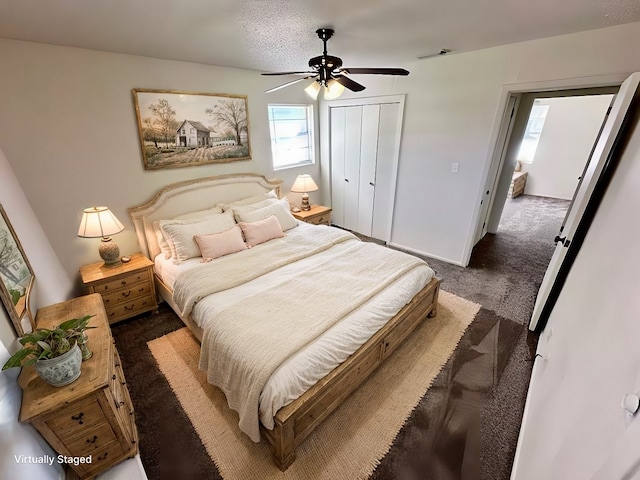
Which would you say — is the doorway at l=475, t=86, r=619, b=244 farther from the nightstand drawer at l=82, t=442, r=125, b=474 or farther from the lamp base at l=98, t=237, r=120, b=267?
the nightstand drawer at l=82, t=442, r=125, b=474

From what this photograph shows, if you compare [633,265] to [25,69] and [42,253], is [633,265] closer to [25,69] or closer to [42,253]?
[42,253]

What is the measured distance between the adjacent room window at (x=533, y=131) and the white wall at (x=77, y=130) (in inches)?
296

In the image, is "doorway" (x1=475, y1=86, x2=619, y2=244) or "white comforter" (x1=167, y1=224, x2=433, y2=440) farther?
"doorway" (x1=475, y1=86, x2=619, y2=244)

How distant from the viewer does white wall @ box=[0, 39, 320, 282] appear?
2059 mm

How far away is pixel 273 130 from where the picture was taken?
3.88m

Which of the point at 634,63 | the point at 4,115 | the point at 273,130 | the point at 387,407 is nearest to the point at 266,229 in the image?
the point at 273,130

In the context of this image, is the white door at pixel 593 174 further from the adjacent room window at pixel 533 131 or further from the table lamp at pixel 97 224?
the adjacent room window at pixel 533 131

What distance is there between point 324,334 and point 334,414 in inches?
22.8

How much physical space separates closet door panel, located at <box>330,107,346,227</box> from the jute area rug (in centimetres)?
276

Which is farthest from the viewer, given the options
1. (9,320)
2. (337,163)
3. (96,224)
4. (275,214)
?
(337,163)

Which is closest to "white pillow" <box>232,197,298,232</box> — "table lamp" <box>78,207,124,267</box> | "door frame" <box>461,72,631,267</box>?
"table lamp" <box>78,207,124,267</box>

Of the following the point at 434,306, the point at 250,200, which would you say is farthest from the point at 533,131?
the point at 250,200

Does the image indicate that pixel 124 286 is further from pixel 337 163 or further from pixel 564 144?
pixel 564 144

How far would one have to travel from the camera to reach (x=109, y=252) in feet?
8.12
